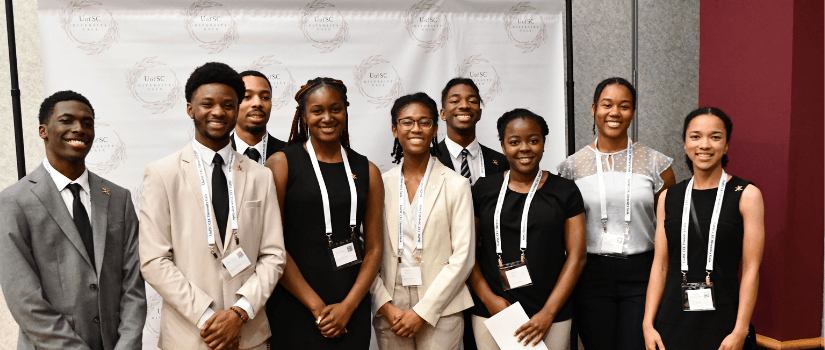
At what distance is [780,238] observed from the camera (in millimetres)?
3615

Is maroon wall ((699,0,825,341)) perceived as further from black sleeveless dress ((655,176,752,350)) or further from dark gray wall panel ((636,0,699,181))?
black sleeveless dress ((655,176,752,350))

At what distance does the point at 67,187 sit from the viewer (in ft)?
7.17

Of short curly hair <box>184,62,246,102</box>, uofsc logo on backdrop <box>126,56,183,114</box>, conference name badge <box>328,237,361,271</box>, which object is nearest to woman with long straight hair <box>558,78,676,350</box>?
conference name badge <box>328,237,361,271</box>

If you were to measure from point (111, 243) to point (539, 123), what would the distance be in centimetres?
182

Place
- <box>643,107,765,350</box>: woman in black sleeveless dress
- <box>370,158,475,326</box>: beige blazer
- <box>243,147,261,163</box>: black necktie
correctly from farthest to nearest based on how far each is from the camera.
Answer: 1. <box>243,147,261,163</box>: black necktie
2. <box>370,158,475,326</box>: beige blazer
3. <box>643,107,765,350</box>: woman in black sleeveless dress

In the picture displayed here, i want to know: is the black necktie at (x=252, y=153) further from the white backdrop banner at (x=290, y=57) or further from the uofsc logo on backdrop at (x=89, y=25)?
the uofsc logo on backdrop at (x=89, y=25)

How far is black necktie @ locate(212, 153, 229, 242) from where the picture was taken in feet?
7.21

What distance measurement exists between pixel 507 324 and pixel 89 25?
8.99 ft

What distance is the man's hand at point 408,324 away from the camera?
2.45m

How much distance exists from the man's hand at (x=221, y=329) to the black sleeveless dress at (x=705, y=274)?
173 cm

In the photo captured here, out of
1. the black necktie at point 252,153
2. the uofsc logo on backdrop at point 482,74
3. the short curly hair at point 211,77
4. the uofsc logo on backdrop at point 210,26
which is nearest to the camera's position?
the short curly hair at point 211,77

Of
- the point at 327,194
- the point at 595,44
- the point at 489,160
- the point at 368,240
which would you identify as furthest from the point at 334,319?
the point at 595,44

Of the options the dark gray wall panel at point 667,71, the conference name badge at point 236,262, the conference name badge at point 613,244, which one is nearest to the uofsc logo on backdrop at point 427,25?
the dark gray wall panel at point 667,71

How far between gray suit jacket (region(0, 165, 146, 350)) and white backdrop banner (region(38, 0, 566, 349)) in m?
1.27
